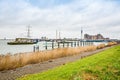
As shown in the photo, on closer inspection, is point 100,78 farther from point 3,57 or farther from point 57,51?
point 57,51

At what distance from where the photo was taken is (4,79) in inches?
671

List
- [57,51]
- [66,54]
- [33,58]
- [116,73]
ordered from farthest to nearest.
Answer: [66,54], [57,51], [33,58], [116,73]

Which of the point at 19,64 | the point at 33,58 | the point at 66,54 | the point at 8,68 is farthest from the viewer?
the point at 66,54

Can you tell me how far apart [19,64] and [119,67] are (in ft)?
36.7

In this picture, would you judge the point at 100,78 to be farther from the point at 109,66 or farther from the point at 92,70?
the point at 109,66

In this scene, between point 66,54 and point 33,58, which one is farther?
point 66,54

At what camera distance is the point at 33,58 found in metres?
28.5

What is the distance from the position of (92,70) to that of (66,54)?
81.3 ft

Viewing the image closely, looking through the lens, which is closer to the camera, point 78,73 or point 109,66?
point 78,73

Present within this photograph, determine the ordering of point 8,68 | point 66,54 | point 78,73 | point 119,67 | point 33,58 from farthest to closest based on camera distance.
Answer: point 66,54 < point 33,58 < point 8,68 < point 119,67 < point 78,73

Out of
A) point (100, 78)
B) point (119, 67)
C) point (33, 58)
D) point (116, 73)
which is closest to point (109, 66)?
point (119, 67)

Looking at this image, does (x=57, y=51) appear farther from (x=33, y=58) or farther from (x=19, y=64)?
(x=19, y=64)

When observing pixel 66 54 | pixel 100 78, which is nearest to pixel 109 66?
pixel 100 78

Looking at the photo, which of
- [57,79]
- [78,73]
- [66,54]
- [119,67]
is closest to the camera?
[57,79]
